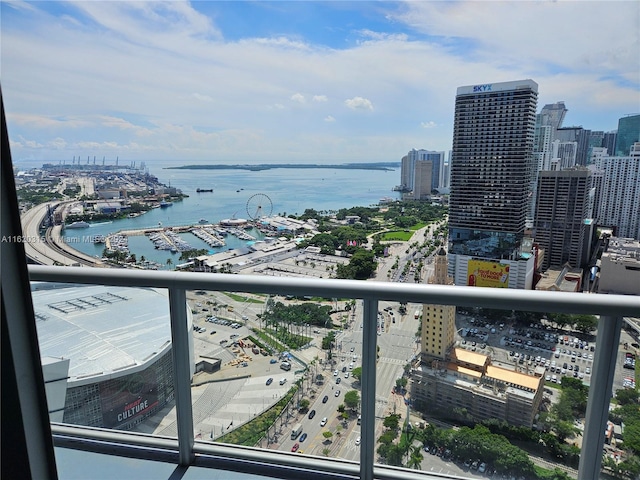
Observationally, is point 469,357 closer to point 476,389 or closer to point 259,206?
point 476,389

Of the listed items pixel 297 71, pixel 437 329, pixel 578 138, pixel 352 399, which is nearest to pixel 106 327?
pixel 352 399

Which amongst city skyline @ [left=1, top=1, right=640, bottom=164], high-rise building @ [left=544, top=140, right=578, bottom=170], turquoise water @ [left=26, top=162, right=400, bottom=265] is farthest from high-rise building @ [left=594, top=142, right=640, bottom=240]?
turquoise water @ [left=26, top=162, right=400, bottom=265]

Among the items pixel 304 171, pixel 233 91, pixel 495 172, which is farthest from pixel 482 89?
pixel 233 91

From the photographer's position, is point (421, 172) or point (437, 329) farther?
point (421, 172)

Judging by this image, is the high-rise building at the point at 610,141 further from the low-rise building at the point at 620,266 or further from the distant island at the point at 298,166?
the distant island at the point at 298,166

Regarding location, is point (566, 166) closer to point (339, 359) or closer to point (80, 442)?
point (339, 359)

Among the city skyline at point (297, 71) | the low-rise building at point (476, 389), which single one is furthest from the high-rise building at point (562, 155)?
the low-rise building at point (476, 389)

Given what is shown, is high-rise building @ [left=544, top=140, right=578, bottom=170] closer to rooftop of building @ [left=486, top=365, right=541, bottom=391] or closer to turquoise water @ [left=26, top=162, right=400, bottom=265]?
turquoise water @ [left=26, top=162, right=400, bottom=265]
